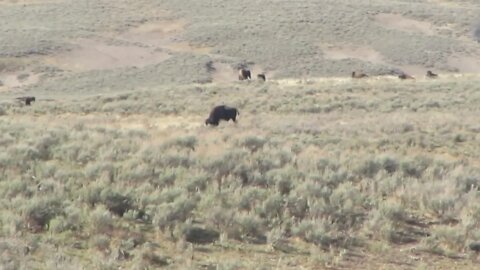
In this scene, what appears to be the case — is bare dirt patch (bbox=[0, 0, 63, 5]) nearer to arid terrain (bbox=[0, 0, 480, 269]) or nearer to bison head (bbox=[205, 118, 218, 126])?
arid terrain (bbox=[0, 0, 480, 269])

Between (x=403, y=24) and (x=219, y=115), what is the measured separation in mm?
52166

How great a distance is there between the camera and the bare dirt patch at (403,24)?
67438 mm

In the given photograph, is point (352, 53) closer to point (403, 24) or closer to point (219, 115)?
point (403, 24)

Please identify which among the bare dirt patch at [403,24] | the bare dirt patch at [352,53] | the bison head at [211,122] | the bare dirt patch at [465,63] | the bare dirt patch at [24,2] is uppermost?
the bison head at [211,122]

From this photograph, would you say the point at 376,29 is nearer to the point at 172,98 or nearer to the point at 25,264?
the point at 172,98

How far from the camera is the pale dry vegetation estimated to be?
27.1 feet

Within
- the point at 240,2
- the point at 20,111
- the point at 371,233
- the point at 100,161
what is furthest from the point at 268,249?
the point at 240,2

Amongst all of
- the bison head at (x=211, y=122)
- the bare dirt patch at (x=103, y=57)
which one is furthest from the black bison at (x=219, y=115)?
the bare dirt patch at (x=103, y=57)

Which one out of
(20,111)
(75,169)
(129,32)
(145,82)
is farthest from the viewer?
(129,32)

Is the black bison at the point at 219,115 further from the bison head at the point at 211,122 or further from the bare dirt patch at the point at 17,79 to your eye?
the bare dirt patch at the point at 17,79

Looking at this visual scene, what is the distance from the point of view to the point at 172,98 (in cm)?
3155

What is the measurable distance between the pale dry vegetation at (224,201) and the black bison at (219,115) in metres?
5.16

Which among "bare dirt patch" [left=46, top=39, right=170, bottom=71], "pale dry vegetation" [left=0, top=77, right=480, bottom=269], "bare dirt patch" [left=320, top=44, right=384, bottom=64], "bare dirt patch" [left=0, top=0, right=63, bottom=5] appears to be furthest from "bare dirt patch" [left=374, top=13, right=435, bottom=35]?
"pale dry vegetation" [left=0, top=77, right=480, bottom=269]

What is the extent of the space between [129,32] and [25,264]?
5810 cm
